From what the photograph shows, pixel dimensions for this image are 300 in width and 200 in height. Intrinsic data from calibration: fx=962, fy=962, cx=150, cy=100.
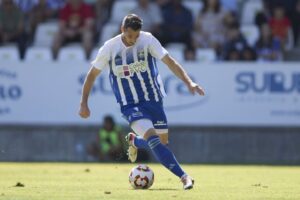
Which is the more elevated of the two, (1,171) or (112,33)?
(112,33)

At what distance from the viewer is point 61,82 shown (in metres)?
22.9

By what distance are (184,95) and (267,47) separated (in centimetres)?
241

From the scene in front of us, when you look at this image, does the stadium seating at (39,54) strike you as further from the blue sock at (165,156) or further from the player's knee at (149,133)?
the blue sock at (165,156)

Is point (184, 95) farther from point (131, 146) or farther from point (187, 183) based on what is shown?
point (187, 183)

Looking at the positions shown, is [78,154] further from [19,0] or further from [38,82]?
[19,0]

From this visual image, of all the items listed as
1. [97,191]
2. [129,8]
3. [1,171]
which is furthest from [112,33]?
[97,191]

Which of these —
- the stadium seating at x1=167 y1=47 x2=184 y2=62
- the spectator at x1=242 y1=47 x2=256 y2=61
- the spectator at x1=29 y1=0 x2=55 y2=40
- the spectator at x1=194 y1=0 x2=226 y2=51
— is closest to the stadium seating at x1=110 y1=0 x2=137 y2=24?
the spectator at x1=29 y1=0 x2=55 y2=40

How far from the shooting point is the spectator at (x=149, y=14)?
23.9 meters

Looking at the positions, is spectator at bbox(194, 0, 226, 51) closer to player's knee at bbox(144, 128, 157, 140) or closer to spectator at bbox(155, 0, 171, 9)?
spectator at bbox(155, 0, 171, 9)

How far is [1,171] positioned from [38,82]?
579 centimetres

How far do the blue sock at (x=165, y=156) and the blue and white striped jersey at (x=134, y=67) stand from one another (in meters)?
0.90

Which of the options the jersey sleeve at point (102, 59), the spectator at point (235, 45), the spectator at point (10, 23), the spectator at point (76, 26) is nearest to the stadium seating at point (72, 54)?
the spectator at point (76, 26)

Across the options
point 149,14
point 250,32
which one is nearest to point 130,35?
point 149,14

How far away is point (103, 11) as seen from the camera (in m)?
25.8
